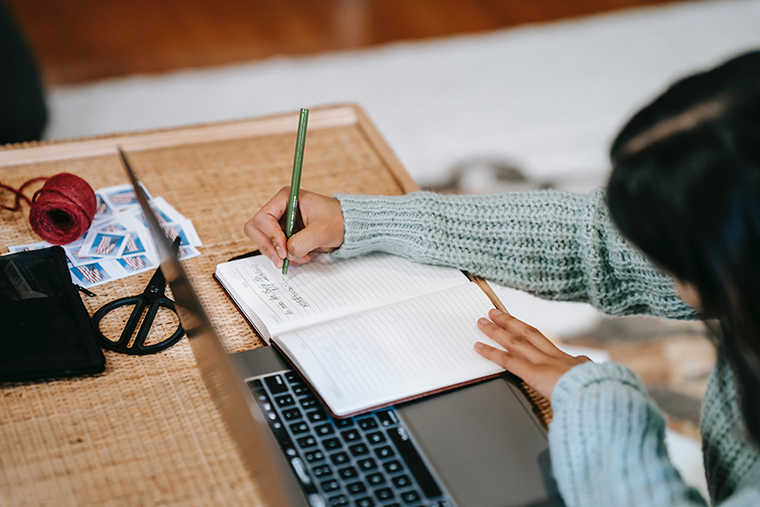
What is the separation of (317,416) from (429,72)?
2210 millimetres

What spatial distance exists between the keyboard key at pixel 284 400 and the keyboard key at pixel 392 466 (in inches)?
4.7

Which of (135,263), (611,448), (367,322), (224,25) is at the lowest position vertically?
(611,448)

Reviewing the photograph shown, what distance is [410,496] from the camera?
2.02 feet

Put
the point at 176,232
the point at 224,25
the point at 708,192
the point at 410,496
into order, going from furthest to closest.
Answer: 1. the point at 224,25
2. the point at 176,232
3. the point at 410,496
4. the point at 708,192

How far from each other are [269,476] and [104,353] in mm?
316

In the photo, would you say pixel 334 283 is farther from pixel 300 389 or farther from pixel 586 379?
pixel 586 379

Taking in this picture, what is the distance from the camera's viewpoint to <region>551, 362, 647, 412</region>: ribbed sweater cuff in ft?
2.21

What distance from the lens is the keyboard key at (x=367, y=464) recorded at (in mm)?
636

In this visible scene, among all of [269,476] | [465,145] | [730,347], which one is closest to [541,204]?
[730,347]

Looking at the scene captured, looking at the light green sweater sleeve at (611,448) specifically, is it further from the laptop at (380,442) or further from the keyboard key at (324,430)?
the keyboard key at (324,430)

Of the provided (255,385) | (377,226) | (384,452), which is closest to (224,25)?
(377,226)

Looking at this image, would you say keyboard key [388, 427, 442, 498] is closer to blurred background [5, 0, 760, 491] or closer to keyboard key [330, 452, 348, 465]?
keyboard key [330, 452, 348, 465]

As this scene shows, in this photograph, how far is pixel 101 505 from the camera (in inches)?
24.1

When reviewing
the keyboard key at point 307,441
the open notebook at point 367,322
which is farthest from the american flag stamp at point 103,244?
the keyboard key at point 307,441
